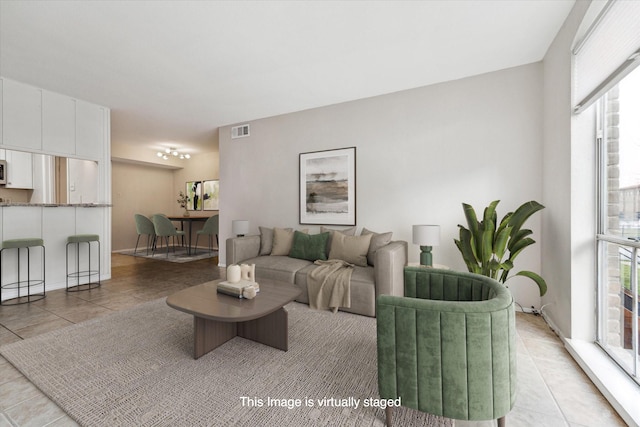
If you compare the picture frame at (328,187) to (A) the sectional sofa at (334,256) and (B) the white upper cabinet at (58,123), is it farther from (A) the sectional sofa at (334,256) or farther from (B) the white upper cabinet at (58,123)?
(B) the white upper cabinet at (58,123)

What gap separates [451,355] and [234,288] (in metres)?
1.59

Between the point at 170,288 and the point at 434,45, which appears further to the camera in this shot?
the point at 170,288

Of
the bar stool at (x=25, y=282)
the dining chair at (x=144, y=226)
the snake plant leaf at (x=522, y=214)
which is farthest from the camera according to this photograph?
the dining chair at (x=144, y=226)

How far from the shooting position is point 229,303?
1.99 m

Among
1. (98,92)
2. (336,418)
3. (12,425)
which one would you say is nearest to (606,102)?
(336,418)

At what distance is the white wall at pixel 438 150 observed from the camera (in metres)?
2.96

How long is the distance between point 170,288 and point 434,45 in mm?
4430

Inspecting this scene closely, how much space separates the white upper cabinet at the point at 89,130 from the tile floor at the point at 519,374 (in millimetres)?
2104

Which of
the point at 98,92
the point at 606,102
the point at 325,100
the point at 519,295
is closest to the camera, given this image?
the point at 606,102

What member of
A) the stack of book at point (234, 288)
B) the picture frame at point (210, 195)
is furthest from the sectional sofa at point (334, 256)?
the picture frame at point (210, 195)

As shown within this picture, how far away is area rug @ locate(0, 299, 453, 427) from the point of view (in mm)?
1425

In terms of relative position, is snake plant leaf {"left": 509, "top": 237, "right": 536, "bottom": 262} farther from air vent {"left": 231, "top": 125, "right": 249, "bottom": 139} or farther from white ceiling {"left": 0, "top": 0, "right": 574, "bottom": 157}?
air vent {"left": 231, "top": 125, "right": 249, "bottom": 139}

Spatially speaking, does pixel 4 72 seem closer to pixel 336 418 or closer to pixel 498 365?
pixel 336 418

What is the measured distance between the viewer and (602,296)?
2.05 metres
